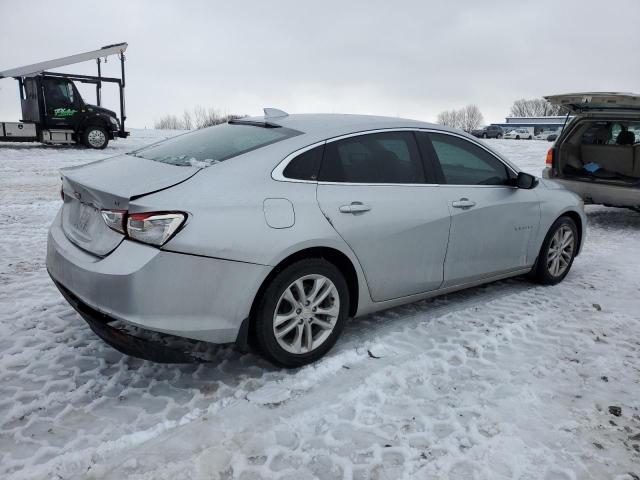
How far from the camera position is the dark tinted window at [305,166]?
10.1 ft

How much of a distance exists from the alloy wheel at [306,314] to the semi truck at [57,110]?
698 inches

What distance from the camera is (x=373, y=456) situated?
2.44 meters

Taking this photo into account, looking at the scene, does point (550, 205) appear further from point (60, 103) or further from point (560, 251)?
point (60, 103)

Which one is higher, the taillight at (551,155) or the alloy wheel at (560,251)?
the taillight at (551,155)

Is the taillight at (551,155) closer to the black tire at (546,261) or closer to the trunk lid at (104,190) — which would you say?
the black tire at (546,261)

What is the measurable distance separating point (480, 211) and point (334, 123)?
1399 mm

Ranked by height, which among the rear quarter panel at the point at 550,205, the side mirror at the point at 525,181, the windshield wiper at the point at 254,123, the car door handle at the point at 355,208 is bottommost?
the rear quarter panel at the point at 550,205

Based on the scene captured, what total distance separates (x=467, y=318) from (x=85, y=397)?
2.80m

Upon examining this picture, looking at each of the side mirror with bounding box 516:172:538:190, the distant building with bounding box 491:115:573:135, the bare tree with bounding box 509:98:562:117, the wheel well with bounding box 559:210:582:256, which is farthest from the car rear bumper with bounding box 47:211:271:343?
the bare tree with bounding box 509:98:562:117

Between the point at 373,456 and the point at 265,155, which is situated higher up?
the point at 265,155

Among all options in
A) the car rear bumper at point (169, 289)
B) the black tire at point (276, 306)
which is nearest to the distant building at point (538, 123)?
the black tire at point (276, 306)

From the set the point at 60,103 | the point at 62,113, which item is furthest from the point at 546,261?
the point at 60,103

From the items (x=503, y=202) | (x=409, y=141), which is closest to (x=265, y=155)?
(x=409, y=141)

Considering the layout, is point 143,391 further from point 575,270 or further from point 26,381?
point 575,270
